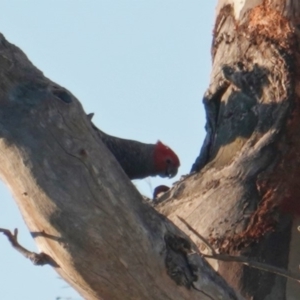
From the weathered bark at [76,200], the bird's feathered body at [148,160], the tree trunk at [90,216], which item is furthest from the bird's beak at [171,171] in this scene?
the weathered bark at [76,200]

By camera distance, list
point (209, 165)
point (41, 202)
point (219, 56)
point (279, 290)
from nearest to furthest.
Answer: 1. point (41, 202)
2. point (279, 290)
3. point (209, 165)
4. point (219, 56)

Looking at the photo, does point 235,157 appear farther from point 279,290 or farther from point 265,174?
point 279,290

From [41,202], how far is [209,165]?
1539mm

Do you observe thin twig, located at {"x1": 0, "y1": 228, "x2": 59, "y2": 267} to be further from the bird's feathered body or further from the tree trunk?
the bird's feathered body

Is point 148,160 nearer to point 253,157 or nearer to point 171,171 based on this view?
point 171,171

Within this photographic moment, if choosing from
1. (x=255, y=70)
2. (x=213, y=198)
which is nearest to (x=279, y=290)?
(x=213, y=198)

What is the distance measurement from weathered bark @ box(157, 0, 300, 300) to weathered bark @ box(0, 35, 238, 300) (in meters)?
0.79

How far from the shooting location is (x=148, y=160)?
7449 millimetres

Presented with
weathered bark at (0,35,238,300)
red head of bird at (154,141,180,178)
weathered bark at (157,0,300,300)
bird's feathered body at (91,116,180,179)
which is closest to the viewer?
weathered bark at (0,35,238,300)

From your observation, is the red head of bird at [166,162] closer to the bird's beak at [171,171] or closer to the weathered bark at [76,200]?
the bird's beak at [171,171]

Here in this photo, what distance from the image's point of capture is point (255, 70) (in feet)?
14.5

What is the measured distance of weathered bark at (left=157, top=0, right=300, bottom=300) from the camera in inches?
155

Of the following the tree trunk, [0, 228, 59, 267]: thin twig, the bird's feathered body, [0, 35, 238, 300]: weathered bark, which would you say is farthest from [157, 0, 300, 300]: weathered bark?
the bird's feathered body

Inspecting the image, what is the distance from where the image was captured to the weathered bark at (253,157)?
3945mm
